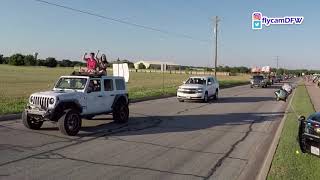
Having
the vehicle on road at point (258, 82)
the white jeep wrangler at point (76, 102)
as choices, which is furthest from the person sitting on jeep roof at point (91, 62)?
the vehicle on road at point (258, 82)

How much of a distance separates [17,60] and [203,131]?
156 metres

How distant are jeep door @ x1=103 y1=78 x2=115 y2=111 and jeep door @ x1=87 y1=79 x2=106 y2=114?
185 millimetres

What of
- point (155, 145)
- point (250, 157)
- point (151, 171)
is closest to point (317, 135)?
point (250, 157)

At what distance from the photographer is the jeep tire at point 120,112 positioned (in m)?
16.4

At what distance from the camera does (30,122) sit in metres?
14.1

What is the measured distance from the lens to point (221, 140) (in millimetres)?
13477

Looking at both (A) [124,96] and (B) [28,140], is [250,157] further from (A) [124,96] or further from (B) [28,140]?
(A) [124,96]

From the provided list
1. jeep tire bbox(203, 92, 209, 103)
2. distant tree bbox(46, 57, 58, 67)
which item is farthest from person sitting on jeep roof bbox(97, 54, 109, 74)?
distant tree bbox(46, 57, 58, 67)

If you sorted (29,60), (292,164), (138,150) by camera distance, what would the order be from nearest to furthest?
(292,164) → (138,150) → (29,60)

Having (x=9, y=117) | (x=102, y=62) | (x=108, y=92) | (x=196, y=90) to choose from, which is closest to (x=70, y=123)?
(x=108, y=92)

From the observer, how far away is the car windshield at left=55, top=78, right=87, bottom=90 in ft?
48.8

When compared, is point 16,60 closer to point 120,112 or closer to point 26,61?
point 26,61

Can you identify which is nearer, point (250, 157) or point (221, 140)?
point (250, 157)

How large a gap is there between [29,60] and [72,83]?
157104 mm
